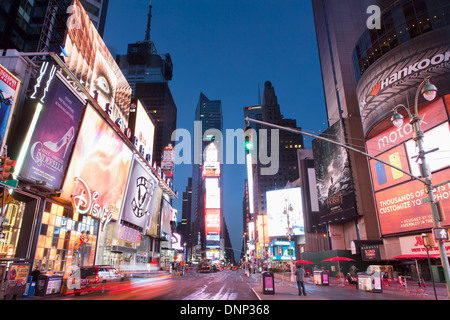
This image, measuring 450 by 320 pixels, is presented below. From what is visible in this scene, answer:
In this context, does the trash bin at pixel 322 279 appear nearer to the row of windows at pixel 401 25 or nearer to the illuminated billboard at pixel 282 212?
the row of windows at pixel 401 25

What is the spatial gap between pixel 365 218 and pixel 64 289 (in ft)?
149

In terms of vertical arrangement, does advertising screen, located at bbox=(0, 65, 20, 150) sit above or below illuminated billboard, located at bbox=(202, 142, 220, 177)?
below

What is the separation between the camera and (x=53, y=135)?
2236 cm

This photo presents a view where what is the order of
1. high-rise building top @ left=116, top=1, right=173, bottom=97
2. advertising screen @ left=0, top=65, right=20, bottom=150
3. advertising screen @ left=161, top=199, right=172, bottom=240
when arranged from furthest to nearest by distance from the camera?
high-rise building top @ left=116, top=1, right=173, bottom=97, advertising screen @ left=161, top=199, right=172, bottom=240, advertising screen @ left=0, top=65, right=20, bottom=150

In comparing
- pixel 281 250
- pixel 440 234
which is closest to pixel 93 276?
pixel 440 234

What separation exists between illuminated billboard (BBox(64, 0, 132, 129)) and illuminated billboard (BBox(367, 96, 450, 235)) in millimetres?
37143

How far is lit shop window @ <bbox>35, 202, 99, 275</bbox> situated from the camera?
24516 mm

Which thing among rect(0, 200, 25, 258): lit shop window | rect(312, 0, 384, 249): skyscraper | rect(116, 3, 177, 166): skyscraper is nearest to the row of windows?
rect(312, 0, 384, 249): skyscraper

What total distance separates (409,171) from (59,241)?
1599 inches

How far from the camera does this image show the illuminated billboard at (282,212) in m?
81.8

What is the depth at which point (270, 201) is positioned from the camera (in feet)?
294

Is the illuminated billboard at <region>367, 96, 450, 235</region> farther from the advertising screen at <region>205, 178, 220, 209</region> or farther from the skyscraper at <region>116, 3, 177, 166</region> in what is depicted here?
the skyscraper at <region>116, 3, 177, 166</region>

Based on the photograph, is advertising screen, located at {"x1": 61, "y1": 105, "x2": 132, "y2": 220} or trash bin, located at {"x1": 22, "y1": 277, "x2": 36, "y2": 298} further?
advertising screen, located at {"x1": 61, "y1": 105, "x2": 132, "y2": 220}

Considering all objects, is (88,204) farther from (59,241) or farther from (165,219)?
(165,219)
